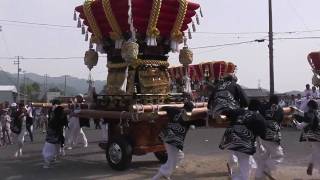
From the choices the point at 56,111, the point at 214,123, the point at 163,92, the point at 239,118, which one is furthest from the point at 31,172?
the point at 239,118

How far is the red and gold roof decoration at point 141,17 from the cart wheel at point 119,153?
7.63ft

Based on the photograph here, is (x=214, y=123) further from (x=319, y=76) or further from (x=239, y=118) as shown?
(x=319, y=76)

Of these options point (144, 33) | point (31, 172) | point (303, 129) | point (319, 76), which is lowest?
point (31, 172)

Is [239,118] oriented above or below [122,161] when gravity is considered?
above

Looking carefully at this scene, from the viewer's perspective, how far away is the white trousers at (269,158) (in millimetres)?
9711

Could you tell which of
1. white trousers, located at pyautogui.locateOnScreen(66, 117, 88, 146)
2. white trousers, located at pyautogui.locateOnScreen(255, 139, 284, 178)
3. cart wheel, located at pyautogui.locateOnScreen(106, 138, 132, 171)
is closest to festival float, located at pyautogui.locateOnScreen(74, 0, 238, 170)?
cart wheel, located at pyautogui.locateOnScreen(106, 138, 132, 171)

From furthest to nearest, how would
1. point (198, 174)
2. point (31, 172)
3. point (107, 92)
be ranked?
point (107, 92)
point (31, 172)
point (198, 174)

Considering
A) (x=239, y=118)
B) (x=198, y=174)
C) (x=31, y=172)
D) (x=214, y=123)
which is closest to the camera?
(x=239, y=118)

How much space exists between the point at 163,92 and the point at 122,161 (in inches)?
78.3

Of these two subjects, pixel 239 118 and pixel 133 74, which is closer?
pixel 239 118

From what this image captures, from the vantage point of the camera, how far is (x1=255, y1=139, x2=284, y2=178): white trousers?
31.9 feet

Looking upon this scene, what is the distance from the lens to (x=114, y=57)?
1257 centimetres

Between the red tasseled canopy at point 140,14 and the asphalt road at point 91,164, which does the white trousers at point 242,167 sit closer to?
the asphalt road at point 91,164

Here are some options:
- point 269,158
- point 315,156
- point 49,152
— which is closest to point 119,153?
point 49,152
